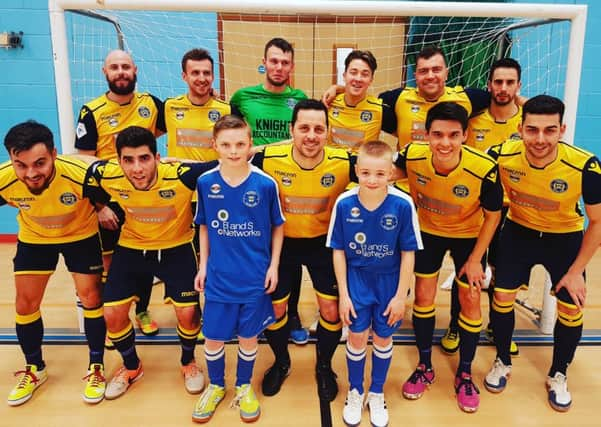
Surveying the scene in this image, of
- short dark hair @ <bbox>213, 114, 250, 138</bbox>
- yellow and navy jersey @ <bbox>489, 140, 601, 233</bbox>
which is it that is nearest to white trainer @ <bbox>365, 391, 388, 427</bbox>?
yellow and navy jersey @ <bbox>489, 140, 601, 233</bbox>

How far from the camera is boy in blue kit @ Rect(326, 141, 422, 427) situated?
209cm

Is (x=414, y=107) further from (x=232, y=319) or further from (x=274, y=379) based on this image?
(x=274, y=379)

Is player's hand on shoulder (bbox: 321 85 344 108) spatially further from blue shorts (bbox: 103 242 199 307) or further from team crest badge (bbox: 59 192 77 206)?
team crest badge (bbox: 59 192 77 206)

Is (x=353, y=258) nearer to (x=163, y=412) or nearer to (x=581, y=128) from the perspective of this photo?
(x=163, y=412)

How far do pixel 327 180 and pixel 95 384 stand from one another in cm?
170

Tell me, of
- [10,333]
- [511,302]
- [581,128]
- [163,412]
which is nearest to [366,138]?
[511,302]

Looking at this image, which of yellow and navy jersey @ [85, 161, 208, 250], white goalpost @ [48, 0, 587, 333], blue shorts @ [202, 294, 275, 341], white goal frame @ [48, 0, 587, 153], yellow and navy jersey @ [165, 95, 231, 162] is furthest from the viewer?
white goalpost @ [48, 0, 587, 333]

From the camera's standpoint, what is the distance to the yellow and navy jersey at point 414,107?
2850 millimetres

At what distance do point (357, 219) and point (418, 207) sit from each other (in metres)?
0.57

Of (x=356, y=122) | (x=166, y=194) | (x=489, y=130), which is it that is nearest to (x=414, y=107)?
(x=356, y=122)

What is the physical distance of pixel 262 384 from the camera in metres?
2.56

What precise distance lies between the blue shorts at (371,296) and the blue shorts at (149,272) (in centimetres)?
87

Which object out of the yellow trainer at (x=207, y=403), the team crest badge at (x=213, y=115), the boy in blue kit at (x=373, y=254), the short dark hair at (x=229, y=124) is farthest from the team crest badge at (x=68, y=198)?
the boy in blue kit at (x=373, y=254)

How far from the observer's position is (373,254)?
214 centimetres
